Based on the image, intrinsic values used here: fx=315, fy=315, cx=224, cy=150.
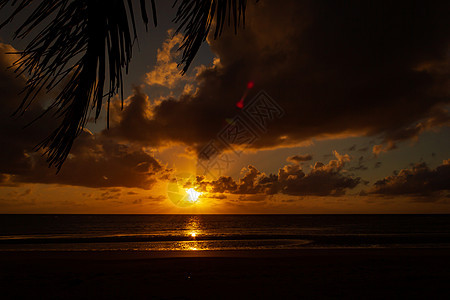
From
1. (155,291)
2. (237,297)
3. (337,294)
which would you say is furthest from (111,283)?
(337,294)

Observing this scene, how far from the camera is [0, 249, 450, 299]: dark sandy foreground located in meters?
7.00

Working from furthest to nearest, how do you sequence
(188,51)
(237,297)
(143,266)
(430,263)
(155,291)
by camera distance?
(430,263), (143,266), (155,291), (237,297), (188,51)

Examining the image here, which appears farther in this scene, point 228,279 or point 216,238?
point 216,238

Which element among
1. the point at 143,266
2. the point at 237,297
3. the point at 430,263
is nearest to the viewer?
the point at 237,297

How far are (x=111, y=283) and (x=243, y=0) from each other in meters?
8.46

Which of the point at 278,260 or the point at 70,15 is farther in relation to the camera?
the point at 278,260

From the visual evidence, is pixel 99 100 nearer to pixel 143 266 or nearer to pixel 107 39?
pixel 107 39

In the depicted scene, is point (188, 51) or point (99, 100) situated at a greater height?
point (188, 51)

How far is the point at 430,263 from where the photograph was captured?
10.8 metres

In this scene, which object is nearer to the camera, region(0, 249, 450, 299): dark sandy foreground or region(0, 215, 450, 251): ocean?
region(0, 249, 450, 299): dark sandy foreground

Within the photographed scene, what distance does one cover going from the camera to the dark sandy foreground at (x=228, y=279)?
23.0 ft

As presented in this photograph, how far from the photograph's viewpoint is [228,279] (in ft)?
27.0

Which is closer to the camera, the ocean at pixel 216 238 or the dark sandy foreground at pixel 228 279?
the dark sandy foreground at pixel 228 279

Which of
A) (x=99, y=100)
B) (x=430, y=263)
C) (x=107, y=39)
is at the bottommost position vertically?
(x=430, y=263)
